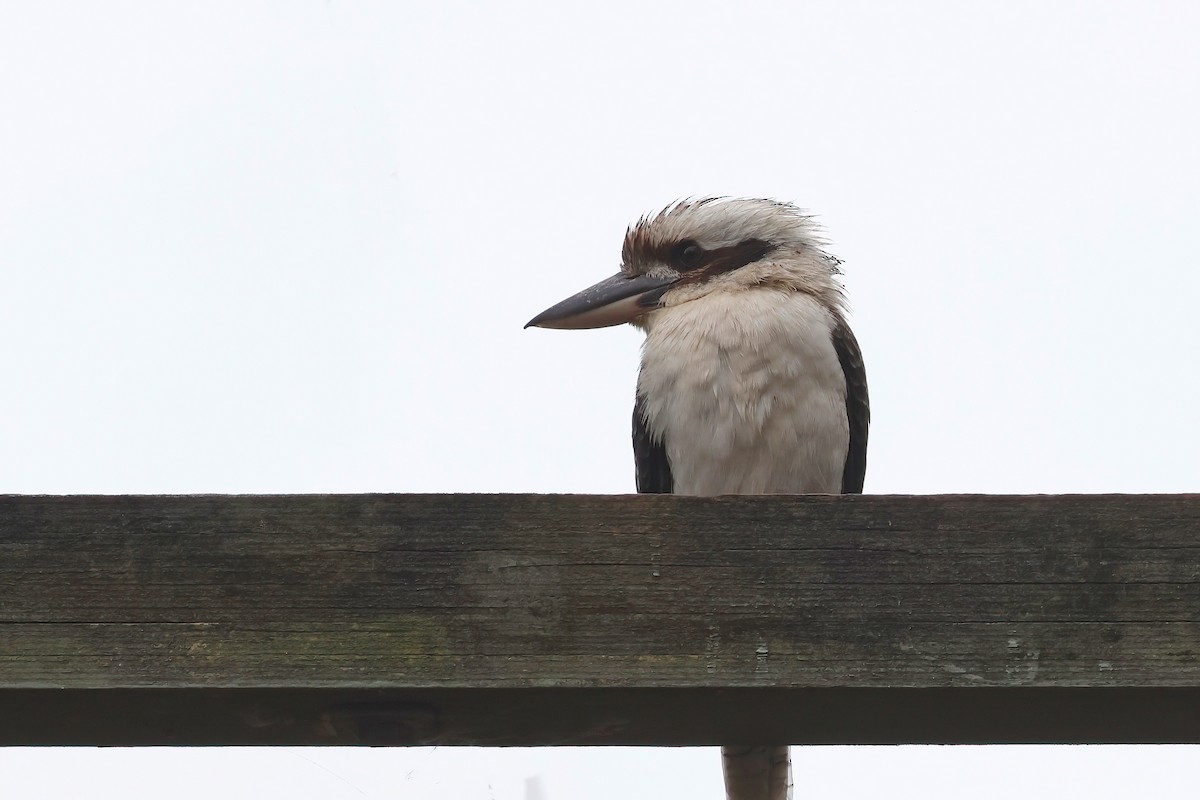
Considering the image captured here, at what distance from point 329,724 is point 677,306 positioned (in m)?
2.22

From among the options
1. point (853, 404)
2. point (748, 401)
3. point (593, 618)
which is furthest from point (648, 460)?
point (593, 618)

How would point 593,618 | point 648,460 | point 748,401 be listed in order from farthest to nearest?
point 648,460 → point 748,401 → point 593,618

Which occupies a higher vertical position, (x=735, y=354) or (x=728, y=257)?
(x=728, y=257)

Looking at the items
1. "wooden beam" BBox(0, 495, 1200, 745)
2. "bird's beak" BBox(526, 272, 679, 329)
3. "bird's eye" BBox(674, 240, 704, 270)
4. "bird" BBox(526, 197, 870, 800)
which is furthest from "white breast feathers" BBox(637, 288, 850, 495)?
"wooden beam" BBox(0, 495, 1200, 745)

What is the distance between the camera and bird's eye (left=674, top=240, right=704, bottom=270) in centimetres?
383

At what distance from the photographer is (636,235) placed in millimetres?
3889

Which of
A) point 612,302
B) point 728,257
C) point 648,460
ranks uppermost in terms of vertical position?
point 728,257

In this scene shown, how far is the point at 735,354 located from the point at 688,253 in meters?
0.61

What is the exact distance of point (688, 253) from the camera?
3844mm

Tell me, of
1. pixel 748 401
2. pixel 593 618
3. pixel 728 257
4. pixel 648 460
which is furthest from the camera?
pixel 728 257

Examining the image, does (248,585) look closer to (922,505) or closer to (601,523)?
(601,523)

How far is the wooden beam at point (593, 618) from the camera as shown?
1514mm

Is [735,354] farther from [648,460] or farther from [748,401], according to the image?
[648,460]

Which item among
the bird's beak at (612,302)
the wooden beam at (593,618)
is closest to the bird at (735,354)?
the bird's beak at (612,302)
